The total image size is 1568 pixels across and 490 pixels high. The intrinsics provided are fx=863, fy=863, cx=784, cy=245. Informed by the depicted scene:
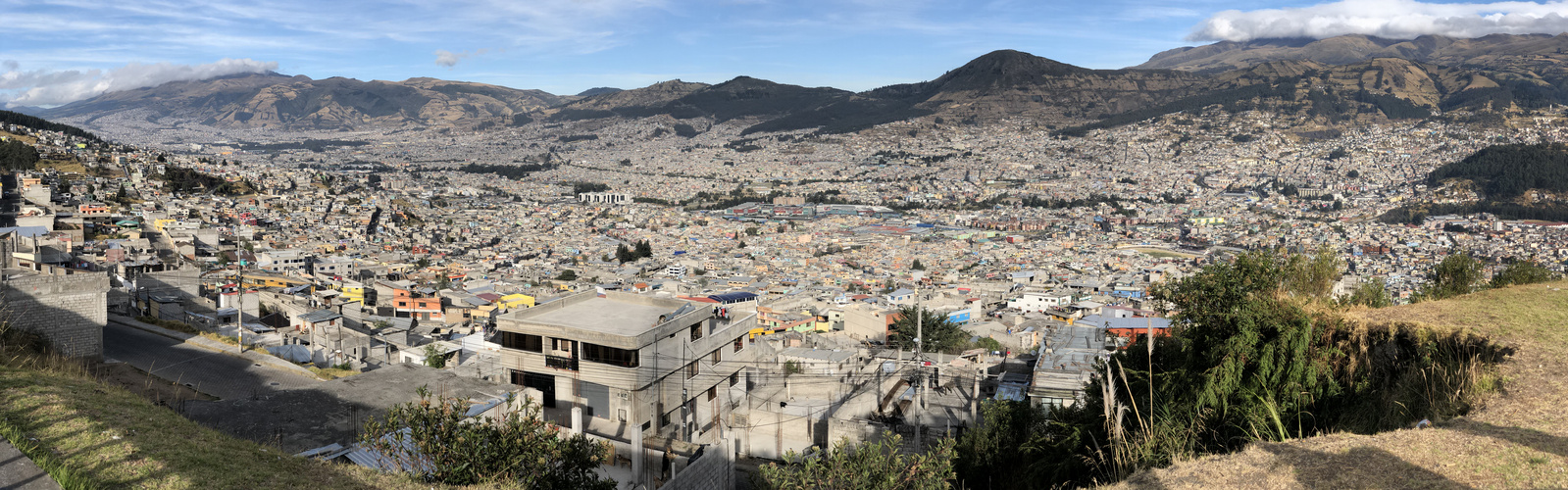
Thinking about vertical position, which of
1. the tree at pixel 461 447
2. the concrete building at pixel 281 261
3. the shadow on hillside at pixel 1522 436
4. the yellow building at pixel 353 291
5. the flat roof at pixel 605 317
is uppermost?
the shadow on hillside at pixel 1522 436

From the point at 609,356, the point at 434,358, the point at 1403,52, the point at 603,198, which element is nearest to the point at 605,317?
the point at 609,356

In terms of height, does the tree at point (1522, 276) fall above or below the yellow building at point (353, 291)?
above

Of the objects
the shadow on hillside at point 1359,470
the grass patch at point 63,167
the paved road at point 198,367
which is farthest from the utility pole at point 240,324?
the grass patch at point 63,167

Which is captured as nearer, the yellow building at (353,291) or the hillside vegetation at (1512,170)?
the yellow building at (353,291)

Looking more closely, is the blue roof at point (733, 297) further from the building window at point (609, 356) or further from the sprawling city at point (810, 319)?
the building window at point (609, 356)

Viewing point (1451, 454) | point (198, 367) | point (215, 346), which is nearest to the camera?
point (1451, 454)

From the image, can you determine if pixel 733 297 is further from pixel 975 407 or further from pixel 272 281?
pixel 975 407
